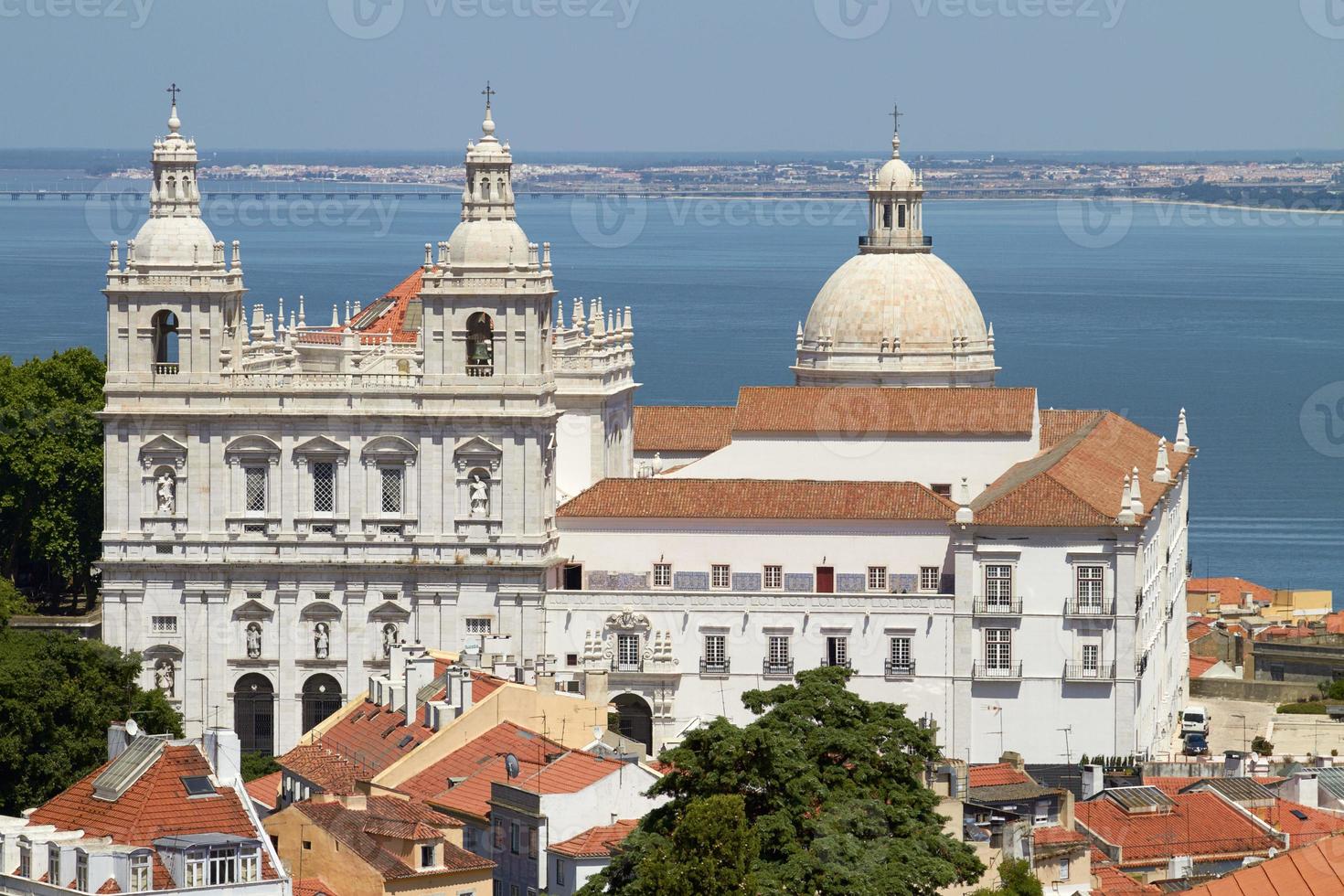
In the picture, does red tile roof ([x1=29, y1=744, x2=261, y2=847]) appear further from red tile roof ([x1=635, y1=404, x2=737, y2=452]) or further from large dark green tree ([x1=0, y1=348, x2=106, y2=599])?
red tile roof ([x1=635, y1=404, x2=737, y2=452])

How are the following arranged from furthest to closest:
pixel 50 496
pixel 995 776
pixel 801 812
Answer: pixel 50 496
pixel 995 776
pixel 801 812

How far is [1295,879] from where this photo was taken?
37531 millimetres

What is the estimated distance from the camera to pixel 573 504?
82.5m

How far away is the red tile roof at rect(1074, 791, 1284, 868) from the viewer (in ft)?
198

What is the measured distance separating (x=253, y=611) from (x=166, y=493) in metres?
3.23

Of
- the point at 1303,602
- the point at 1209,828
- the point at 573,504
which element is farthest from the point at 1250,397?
the point at 1209,828

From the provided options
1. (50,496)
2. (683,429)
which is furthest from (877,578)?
(50,496)

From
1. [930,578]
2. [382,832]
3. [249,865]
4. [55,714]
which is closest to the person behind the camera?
[249,865]

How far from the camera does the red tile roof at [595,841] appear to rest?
5459 cm

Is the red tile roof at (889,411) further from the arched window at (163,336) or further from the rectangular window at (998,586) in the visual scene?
the arched window at (163,336)

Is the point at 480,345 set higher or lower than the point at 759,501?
higher

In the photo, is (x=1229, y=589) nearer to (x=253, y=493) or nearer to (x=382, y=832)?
(x=253, y=493)

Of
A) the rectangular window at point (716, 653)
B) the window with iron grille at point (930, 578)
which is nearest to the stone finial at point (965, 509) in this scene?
the window with iron grille at point (930, 578)

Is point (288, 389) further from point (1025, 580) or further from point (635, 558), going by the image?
point (1025, 580)
